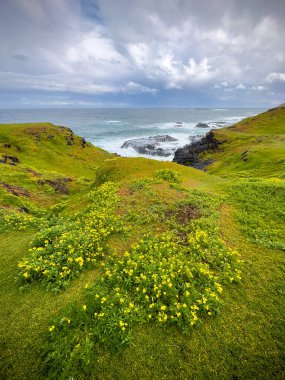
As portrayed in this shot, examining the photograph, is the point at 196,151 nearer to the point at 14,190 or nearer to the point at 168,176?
the point at 168,176

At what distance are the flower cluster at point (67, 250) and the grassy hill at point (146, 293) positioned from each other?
5cm

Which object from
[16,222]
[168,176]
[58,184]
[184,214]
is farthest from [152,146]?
[16,222]

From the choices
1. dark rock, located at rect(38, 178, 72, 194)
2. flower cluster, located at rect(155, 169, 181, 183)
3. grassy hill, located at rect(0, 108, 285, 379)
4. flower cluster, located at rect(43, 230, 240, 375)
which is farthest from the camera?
dark rock, located at rect(38, 178, 72, 194)

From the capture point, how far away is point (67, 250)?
8914 mm

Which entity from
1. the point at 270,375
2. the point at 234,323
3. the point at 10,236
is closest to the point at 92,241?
the point at 10,236

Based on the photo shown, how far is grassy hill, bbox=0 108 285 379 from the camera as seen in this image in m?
5.53

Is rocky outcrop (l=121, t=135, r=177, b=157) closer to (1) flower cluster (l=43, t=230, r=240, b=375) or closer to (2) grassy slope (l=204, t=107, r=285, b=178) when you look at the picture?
(2) grassy slope (l=204, t=107, r=285, b=178)

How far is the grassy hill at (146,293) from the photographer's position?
5531mm

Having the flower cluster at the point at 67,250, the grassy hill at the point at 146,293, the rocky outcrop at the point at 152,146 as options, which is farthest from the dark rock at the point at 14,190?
the rocky outcrop at the point at 152,146

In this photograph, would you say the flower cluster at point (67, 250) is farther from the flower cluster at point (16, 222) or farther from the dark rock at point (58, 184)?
the dark rock at point (58, 184)

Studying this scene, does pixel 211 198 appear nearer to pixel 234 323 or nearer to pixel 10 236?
pixel 234 323

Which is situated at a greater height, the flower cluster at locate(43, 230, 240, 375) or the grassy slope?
the flower cluster at locate(43, 230, 240, 375)

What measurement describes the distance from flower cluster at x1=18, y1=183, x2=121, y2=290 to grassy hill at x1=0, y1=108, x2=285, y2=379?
5 cm

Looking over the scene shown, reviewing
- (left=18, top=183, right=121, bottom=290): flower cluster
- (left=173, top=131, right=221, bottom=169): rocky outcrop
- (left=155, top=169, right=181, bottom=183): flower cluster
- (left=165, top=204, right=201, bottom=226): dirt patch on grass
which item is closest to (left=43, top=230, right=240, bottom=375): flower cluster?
(left=18, top=183, right=121, bottom=290): flower cluster
